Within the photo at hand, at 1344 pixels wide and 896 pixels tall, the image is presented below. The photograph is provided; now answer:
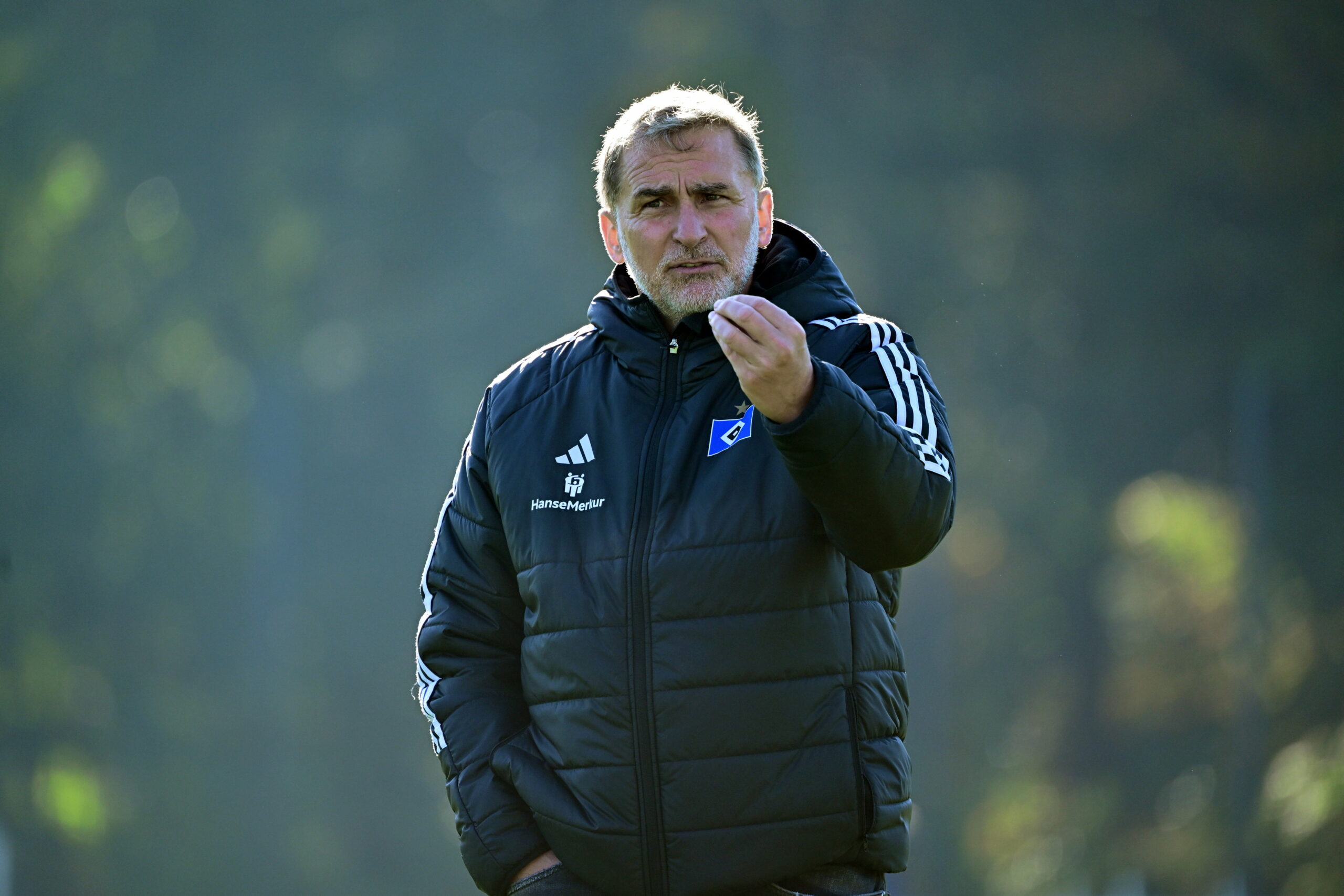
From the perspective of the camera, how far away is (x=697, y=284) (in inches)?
80.6

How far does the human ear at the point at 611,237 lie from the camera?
223cm

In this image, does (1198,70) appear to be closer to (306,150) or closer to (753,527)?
(306,150)

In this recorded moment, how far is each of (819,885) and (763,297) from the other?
759 millimetres

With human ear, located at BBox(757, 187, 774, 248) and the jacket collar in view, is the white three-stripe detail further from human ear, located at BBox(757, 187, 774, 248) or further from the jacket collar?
human ear, located at BBox(757, 187, 774, 248)

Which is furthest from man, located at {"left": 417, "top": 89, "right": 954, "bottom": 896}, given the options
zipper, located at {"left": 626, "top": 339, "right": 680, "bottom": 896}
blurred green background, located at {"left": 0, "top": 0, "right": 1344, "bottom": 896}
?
blurred green background, located at {"left": 0, "top": 0, "right": 1344, "bottom": 896}

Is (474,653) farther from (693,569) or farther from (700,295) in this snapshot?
(700,295)

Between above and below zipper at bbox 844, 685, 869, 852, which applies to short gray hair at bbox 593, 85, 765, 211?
above

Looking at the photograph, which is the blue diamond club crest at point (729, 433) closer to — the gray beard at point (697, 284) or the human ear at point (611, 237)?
the gray beard at point (697, 284)

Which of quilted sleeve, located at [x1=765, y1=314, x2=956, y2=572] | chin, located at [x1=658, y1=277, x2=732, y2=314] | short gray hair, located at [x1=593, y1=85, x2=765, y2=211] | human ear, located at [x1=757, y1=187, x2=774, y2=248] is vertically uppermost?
short gray hair, located at [x1=593, y1=85, x2=765, y2=211]

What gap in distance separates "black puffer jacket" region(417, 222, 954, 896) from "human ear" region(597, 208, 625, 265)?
15cm

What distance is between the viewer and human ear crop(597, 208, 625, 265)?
2.23 metres

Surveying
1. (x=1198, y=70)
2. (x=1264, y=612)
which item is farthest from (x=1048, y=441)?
(x=1198, y=70)

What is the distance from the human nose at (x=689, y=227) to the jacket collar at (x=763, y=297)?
3.8 inches

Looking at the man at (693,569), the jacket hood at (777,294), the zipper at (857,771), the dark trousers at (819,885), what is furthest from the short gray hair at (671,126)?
the dark trousers at (819,885)
